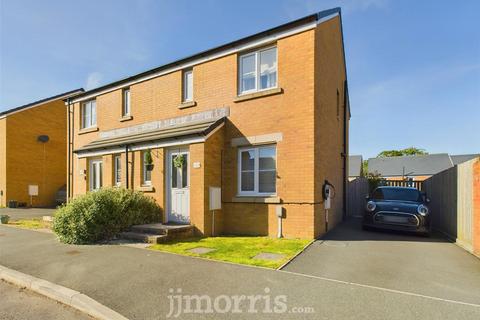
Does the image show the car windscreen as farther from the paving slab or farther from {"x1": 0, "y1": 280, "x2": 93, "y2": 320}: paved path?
{"x1": 0, "y1": 280, "x2": 93, "y2": 320}: paved path

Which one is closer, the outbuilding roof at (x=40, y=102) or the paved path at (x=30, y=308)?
the paved path at (x=30, y=308)

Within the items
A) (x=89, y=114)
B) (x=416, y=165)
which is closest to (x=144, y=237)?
(x=89, y=114)

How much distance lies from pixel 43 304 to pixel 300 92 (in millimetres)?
7873

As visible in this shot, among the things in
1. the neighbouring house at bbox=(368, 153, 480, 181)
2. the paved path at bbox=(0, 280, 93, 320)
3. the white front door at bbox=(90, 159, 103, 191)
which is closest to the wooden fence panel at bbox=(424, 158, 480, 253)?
the paved path at bbox=(0, 280, 93, 320)

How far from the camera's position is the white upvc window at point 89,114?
15399 millimetres

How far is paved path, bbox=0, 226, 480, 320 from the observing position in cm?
386

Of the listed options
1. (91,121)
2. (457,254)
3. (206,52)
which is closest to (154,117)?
(206,52)

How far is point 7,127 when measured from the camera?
67.3 ft

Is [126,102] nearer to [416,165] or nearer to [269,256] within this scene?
[269,256]

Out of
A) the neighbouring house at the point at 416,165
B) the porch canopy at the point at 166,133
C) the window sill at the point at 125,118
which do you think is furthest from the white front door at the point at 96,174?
the neighbouring house at the point at 416,165

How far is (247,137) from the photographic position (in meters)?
9.73

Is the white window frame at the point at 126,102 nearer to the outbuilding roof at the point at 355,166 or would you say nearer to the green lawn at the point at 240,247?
the green lawn at the point at 240,247

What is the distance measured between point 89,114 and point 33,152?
9.60 meters
